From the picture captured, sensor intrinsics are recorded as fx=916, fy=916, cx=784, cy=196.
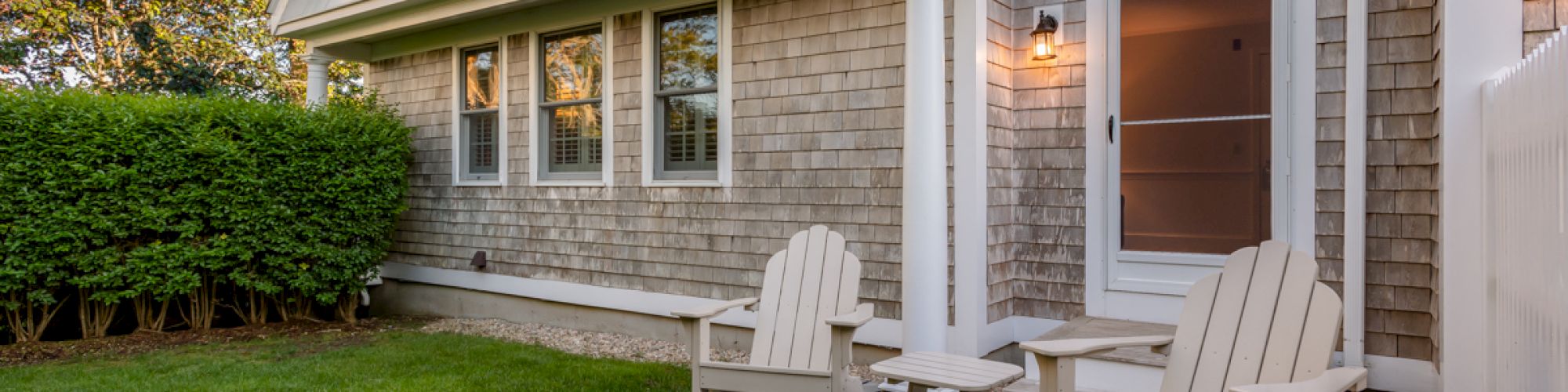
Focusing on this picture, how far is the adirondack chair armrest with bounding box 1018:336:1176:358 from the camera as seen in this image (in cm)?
250

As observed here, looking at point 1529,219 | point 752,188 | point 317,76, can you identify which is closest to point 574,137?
point 752,188

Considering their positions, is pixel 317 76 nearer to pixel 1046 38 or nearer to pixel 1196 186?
pixel 1046 38

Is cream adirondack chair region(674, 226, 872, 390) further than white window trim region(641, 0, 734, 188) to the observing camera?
No

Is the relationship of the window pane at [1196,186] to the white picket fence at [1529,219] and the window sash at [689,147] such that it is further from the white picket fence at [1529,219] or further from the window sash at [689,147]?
the window sash at [689,147]

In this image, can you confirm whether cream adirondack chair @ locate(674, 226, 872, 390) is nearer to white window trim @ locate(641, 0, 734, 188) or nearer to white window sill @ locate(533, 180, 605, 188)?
white window trim @ locate(641, 0, 734, 188)

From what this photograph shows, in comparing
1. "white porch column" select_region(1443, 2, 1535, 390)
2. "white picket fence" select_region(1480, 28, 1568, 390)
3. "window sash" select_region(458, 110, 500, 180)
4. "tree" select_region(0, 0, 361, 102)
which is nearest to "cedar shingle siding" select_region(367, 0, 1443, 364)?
"white porch column" select_region(1443, 2, 1535, 390)

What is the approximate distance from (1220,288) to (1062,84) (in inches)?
72.5

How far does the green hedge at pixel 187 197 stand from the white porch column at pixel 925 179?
497 centimetres

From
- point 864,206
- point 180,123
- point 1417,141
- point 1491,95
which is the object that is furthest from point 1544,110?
point 180,123

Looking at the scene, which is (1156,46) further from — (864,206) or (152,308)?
(152,308)

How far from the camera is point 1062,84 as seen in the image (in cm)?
439

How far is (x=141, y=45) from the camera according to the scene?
15.2m

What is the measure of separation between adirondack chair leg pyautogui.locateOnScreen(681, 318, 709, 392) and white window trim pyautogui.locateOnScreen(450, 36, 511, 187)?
12.3ft

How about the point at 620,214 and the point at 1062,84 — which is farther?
the point at 620,214
